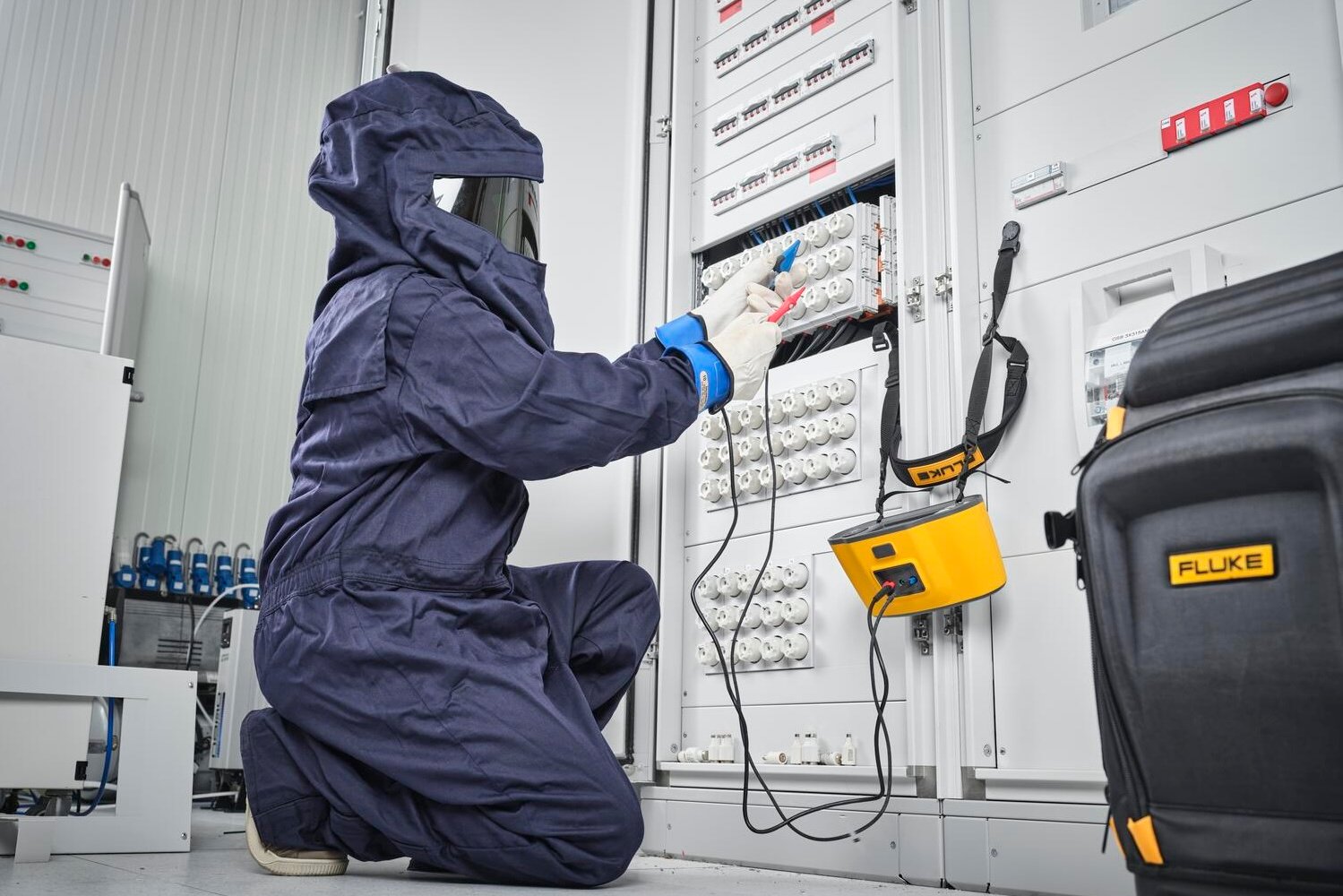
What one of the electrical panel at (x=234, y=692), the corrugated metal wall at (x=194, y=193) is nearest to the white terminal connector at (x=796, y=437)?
the electrical panel at (x=234, y=692)

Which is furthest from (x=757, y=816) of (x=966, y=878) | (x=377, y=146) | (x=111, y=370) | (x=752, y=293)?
(x=111, y=370)

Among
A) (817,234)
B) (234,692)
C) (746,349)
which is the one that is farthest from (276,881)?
(234,692)

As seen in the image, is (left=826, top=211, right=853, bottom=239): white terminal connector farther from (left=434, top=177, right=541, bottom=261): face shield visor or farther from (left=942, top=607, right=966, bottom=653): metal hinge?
(left=942, top=607, right=966, bottom=653): metal hinge

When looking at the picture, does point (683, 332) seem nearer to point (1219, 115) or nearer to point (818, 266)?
point (818, 266)

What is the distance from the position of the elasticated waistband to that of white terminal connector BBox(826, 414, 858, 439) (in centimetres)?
91

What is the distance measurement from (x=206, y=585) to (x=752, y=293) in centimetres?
352

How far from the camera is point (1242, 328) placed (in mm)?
1085

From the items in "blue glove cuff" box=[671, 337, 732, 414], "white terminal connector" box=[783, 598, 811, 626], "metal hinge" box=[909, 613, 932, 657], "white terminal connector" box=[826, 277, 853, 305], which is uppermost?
"white terminal connector" box=[826, 277, 853, 305]

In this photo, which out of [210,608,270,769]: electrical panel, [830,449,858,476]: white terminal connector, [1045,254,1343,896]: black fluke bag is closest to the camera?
[1045,254,1343,896]: black fluke bag

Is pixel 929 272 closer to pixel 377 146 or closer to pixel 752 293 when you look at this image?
pixel 752 293

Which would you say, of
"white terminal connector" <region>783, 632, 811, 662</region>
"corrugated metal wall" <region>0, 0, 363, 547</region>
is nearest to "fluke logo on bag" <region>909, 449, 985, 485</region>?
"white terminal connector" <region>783, 632, 811, 662</region>

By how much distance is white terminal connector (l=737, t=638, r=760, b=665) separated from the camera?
253cm

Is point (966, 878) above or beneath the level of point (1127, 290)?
beneath

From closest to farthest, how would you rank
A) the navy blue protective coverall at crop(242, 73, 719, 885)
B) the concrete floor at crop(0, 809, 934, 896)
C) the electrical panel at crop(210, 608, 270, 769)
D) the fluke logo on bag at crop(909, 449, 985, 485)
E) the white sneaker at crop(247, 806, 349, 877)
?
the concrete floor at crop(0, 809, 934, 896) → the navy blue protective coverall at crop(242, 73, 719, 885) → the white sneaker at crop(247, 806, 349, 877) → the fluke logo on bag at crop(909, 449, 985, 485) → the electrical panel at crop(210, 608, 270, 769)
